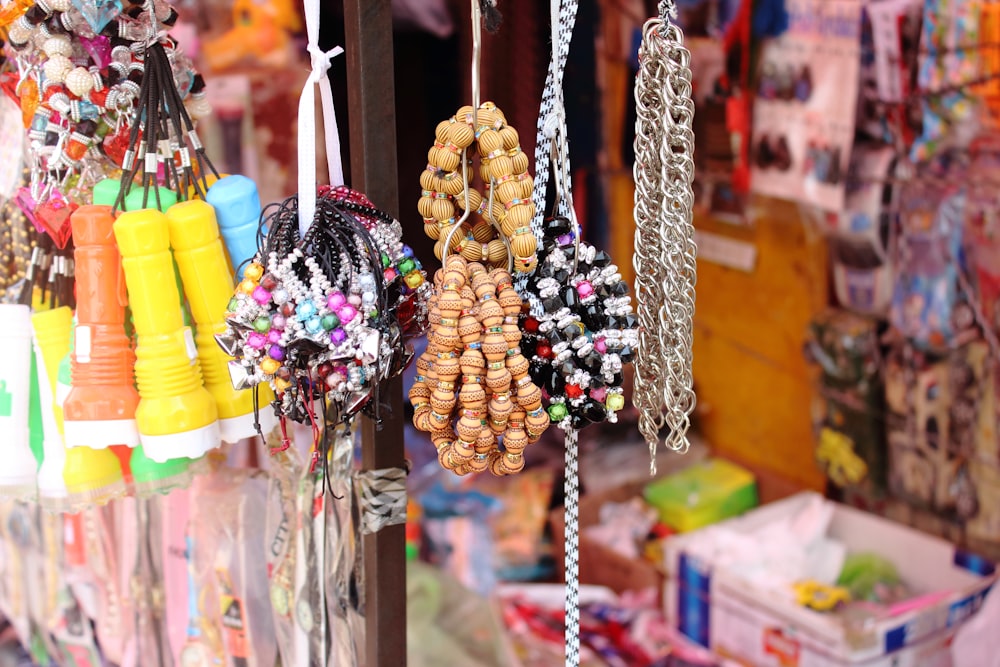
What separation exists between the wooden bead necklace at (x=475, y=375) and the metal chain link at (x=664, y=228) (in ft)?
0.50

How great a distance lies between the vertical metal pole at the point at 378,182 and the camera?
3.18 ft

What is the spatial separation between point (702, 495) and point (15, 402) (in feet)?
7.71

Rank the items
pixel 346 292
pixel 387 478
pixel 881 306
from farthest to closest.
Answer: pixel 881 306 → pixel 387 478 → pixel 346 292

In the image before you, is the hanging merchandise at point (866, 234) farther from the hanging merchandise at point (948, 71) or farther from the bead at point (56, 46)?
the bead at point (56, 46)

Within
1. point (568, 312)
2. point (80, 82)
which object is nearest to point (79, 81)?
point (80, 82)

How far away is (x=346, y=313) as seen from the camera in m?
0.85

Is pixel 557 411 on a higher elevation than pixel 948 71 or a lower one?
lower

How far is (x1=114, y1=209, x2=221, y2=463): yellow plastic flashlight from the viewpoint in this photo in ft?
3.02

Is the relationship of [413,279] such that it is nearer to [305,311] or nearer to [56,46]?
[305,311]

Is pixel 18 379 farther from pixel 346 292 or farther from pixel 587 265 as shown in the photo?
pixel 587 265

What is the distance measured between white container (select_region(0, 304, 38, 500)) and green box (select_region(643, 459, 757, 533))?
2228 millimetres

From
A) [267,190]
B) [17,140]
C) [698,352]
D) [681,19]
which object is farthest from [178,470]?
[698,352]

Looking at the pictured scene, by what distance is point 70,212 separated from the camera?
40.8 inches

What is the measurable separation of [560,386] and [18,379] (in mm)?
635
